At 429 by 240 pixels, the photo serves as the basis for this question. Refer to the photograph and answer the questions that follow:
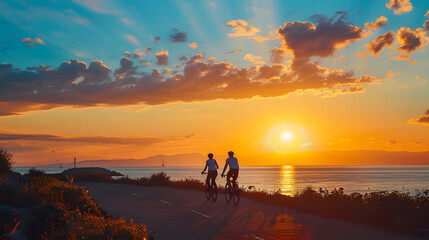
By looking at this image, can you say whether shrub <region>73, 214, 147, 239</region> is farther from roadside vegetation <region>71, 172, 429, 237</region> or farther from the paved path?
roadside vegetation <region>71, 172, 429, 237</region>

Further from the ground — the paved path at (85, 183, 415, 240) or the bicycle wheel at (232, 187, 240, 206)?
the bicycle wheel at (232, 187, 240, 206)

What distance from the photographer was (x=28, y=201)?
13.8m

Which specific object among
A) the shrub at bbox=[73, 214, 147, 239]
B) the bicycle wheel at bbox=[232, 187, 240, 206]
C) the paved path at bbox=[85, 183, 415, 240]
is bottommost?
the paved path at bbox=[85, 183, 415, 240]

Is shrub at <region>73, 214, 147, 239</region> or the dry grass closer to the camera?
shrub at <region>73, 214, 147, 239</region>

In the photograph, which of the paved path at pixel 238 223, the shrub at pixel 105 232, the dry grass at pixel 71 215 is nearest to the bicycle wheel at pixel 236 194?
the paved path at pixel 238 223

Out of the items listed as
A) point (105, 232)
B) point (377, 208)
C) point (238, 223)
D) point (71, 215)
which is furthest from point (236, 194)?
point (105, 232)

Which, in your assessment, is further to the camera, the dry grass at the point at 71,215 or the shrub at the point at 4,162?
the shrub at the point at 4,162

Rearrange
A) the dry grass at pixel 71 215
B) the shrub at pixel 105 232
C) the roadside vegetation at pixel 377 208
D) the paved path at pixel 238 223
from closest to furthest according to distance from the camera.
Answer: the shrub at pixel 105 232 → the dry grass at pixel 71 215 → the paved path at pixel 238 223 → the roadside vegetation at pixel 377 208

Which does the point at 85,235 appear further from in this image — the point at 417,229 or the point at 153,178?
the point at 153,178

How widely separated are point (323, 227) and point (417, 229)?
2.68m

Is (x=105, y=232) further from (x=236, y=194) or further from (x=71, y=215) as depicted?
(x=236, y=194)

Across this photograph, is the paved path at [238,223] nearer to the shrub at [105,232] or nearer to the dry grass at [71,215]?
the dry grass at [71,215]

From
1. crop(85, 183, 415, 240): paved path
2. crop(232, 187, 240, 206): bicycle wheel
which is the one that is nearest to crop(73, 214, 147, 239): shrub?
crop(85, 183, 415, 240): paved path

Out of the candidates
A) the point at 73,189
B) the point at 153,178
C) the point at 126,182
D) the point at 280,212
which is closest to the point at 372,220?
the point at 280,212
